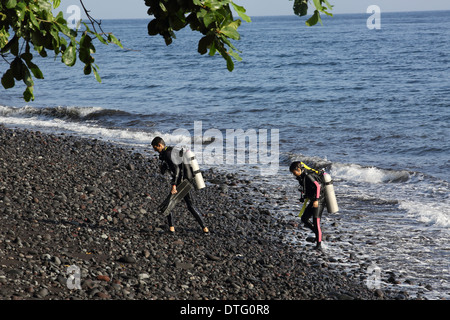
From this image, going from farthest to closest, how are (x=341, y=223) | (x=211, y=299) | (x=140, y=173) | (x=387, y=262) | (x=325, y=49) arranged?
(x=325, y=49) < (x=140, y=173) < (x=341, y=223) < (x=387, y=262) < (x=211, y=299)

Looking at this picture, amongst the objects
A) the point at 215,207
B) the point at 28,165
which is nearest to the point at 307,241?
the point at 215,207

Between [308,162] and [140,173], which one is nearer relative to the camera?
[140,173]

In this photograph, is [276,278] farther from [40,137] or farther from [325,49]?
[325,49]

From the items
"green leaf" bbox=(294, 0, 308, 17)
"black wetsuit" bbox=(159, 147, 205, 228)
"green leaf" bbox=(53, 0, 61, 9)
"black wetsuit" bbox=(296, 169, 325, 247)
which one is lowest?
"black wetsuit" bbox=(296, 169, 325, 247)

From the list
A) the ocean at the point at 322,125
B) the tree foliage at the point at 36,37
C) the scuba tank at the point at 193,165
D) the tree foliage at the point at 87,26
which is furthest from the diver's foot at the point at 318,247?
the tree foliage at the point at 36,37

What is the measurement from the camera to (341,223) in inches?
496

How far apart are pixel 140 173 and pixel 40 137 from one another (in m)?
5.11

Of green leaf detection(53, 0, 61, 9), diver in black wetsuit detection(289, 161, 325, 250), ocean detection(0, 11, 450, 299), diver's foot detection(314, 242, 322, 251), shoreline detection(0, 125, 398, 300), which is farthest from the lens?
ocean detection(0, 11, 450, 299)

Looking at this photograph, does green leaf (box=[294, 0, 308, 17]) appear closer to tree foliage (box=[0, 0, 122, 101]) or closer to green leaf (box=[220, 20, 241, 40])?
green leaf (box=[220, 20, 241, 40])

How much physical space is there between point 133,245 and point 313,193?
359cm

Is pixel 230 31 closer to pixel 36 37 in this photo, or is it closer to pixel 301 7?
pixel 301 7

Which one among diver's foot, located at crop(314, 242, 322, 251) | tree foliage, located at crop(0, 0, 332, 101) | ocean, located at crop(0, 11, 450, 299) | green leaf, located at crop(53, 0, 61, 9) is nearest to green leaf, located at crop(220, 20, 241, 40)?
tree foliage, located at crop(0, 0, 332, 101)

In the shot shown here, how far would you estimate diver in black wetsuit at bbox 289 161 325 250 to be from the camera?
34.1 ft

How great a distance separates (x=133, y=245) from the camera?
9.88 metres
